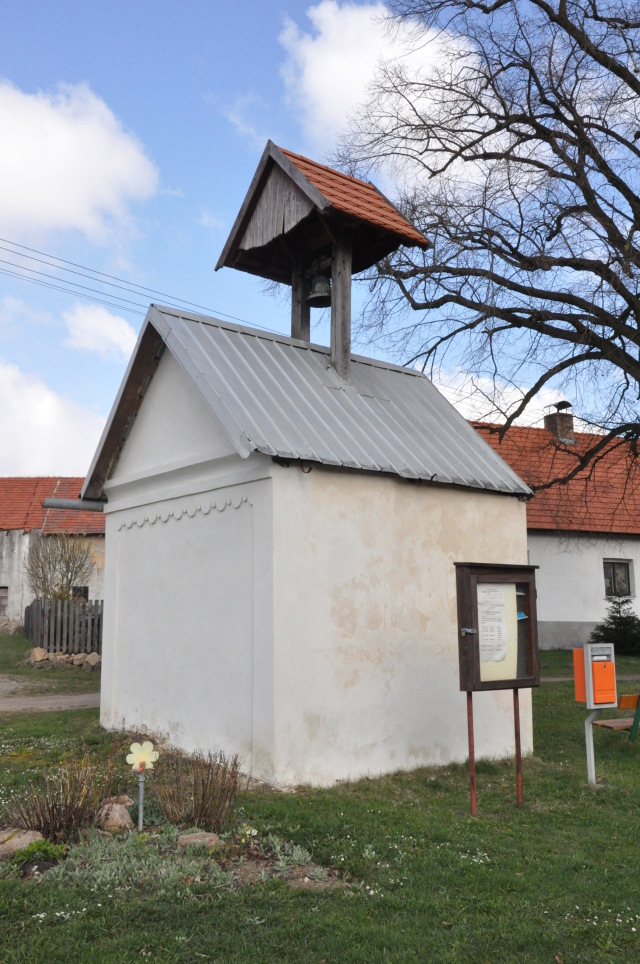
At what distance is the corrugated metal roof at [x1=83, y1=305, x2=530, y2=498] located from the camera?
862 centimetres

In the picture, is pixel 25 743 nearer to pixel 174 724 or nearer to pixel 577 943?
pixel 174 724

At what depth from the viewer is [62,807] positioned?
19.6 feet

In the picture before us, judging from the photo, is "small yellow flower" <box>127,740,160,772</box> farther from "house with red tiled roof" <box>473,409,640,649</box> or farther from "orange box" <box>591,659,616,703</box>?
"house with red tiled roof" <box>473,409,640,649</box>

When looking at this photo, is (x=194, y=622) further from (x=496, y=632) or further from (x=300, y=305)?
(x=300, y=305)

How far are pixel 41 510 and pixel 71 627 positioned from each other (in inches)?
554

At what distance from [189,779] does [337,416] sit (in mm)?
4087

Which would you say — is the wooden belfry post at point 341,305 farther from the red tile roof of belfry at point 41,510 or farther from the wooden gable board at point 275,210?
the red tile roof of belfry at point 41,510

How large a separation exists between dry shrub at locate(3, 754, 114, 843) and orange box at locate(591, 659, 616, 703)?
4593 mm

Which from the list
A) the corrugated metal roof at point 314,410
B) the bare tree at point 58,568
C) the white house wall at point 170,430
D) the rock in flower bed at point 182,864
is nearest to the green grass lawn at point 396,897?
the rock in flower bed at point 182,864

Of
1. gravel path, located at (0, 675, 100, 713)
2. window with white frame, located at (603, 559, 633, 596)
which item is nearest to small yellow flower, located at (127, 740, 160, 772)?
gravel path, located at (0, 675, 100, 713)

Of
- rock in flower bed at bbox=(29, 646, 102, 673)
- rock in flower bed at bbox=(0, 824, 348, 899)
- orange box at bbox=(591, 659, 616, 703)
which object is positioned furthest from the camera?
rock in flower bed at bbox=(29, 646, 102, 673)

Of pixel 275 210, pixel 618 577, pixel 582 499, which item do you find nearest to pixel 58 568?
pixel 582 499

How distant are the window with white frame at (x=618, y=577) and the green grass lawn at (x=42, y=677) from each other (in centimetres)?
1474

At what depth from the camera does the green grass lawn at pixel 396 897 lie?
175 inches
